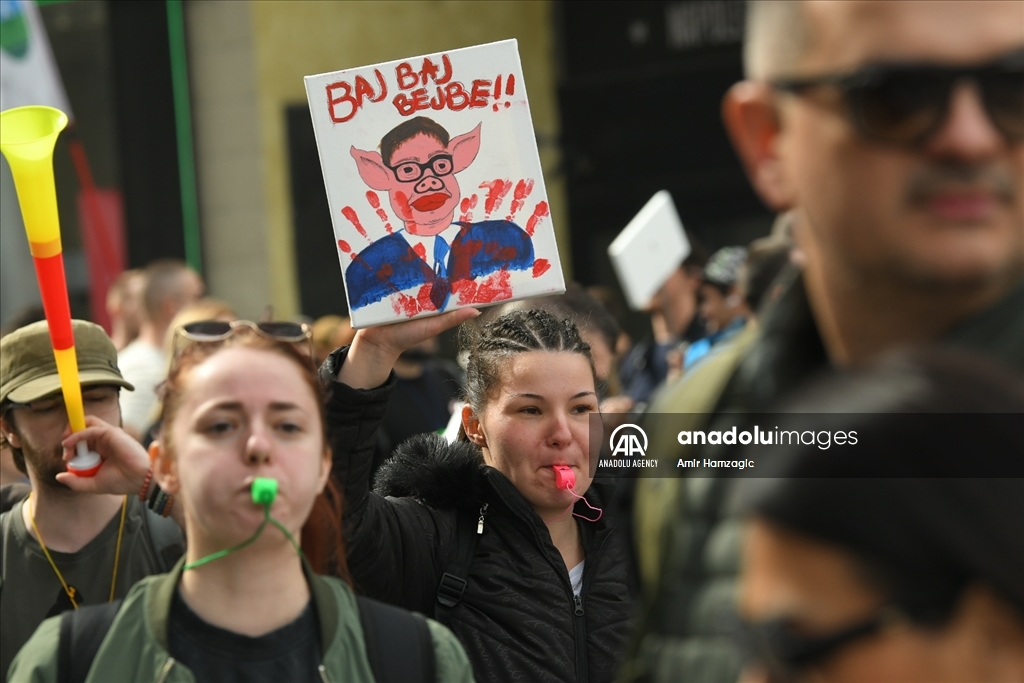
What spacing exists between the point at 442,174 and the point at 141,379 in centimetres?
353

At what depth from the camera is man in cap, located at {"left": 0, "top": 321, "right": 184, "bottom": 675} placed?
9.76 feet

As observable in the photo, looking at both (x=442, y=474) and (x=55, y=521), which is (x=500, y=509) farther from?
(x=55, y=521)

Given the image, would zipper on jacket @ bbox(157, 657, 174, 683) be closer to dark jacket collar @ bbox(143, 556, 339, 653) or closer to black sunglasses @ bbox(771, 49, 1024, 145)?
dark jacket collar @ bbox(143, 556, 339, 653)

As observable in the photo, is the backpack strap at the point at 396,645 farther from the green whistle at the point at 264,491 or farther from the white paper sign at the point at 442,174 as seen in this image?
the white paper sign at the point at 442,174

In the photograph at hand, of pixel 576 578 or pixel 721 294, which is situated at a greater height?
pixel 721 294

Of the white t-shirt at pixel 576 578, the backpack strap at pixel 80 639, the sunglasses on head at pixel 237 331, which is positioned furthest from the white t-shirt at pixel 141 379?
the backpack strap at pixel 80 639

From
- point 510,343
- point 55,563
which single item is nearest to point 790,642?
point 510,343

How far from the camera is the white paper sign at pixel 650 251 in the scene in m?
6.43

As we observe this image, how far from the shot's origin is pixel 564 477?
9.19 ft

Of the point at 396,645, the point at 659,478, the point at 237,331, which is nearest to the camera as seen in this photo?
the point at 659,478

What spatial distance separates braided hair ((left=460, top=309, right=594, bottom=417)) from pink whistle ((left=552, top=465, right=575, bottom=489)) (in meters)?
0.24

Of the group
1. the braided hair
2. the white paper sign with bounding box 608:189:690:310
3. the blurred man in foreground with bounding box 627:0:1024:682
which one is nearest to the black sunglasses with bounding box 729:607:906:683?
the blurred man in foreground with bounding box 627:0:1024:682

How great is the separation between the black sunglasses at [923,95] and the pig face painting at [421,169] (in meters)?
1.63

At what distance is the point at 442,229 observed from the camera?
2.68m
